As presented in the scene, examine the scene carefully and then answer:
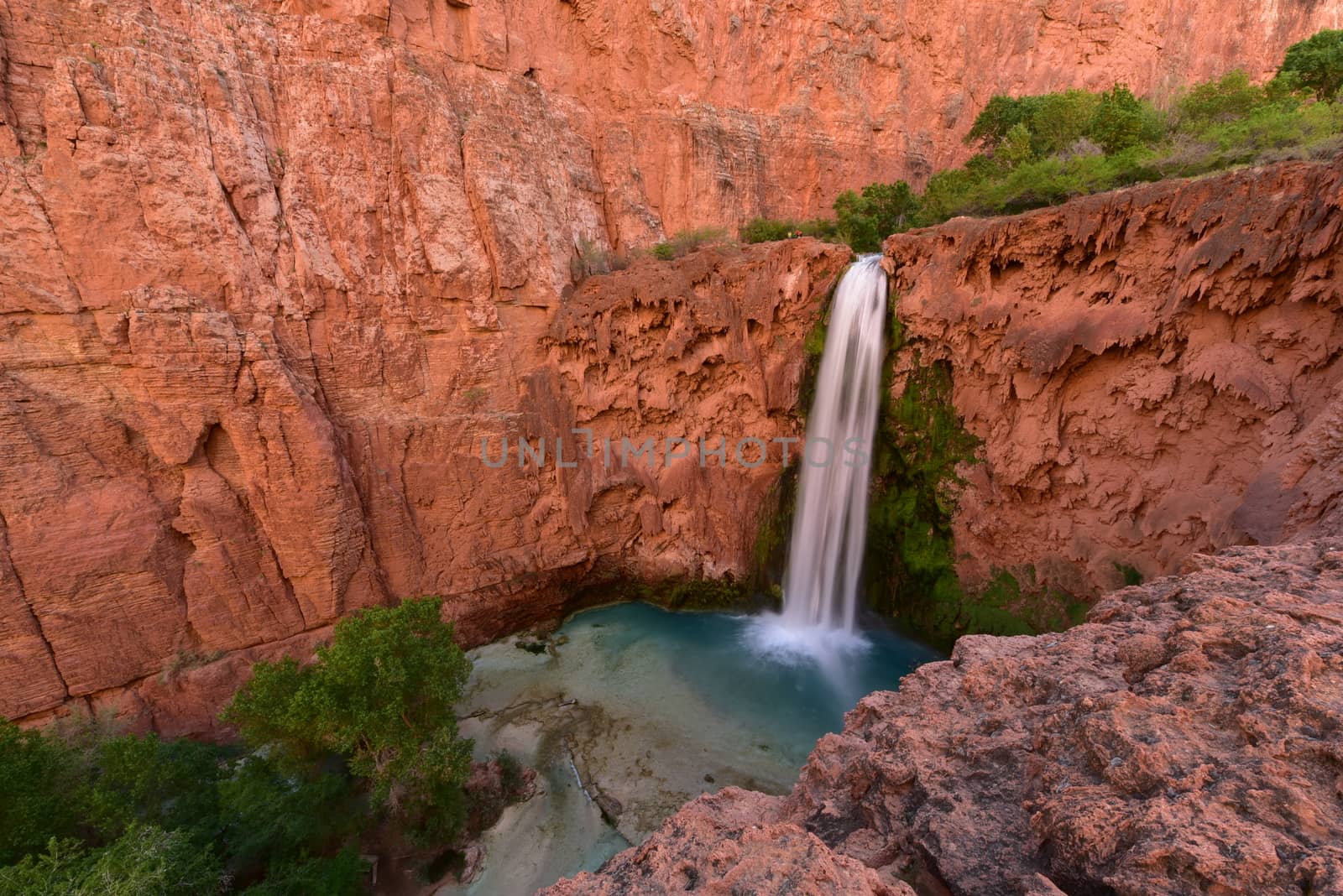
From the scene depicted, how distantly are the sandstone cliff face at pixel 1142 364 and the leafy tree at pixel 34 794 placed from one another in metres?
13.1

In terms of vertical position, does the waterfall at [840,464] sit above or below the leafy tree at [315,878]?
above

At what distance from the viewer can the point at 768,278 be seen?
1173cm

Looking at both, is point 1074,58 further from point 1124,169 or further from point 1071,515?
point 1071,515

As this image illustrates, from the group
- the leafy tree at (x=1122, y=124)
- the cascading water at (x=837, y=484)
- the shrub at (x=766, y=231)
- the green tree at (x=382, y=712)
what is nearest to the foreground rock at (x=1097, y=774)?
the green tree at (x=382, y=712)

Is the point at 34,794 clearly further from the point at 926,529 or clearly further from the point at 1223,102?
the point at 1223,102

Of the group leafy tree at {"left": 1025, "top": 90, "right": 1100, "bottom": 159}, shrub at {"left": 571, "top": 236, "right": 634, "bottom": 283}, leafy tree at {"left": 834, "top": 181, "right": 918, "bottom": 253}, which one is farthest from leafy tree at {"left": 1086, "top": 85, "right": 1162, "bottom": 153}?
shrub at {"left": 571, "top": 236, "right": 634, "bottom": 283}

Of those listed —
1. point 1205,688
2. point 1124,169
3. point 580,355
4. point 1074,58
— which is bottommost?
point 1205,688

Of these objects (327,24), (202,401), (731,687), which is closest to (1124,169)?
(731,687)

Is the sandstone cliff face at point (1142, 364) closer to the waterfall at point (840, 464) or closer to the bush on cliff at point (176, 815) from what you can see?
the waterfall at point (840, 464)

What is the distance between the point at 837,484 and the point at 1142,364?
5581 mm

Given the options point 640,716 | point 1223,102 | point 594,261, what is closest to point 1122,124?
point 1223,102

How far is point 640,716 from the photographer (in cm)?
982

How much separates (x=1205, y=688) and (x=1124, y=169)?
1175cm

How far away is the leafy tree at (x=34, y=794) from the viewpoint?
5742 mm
